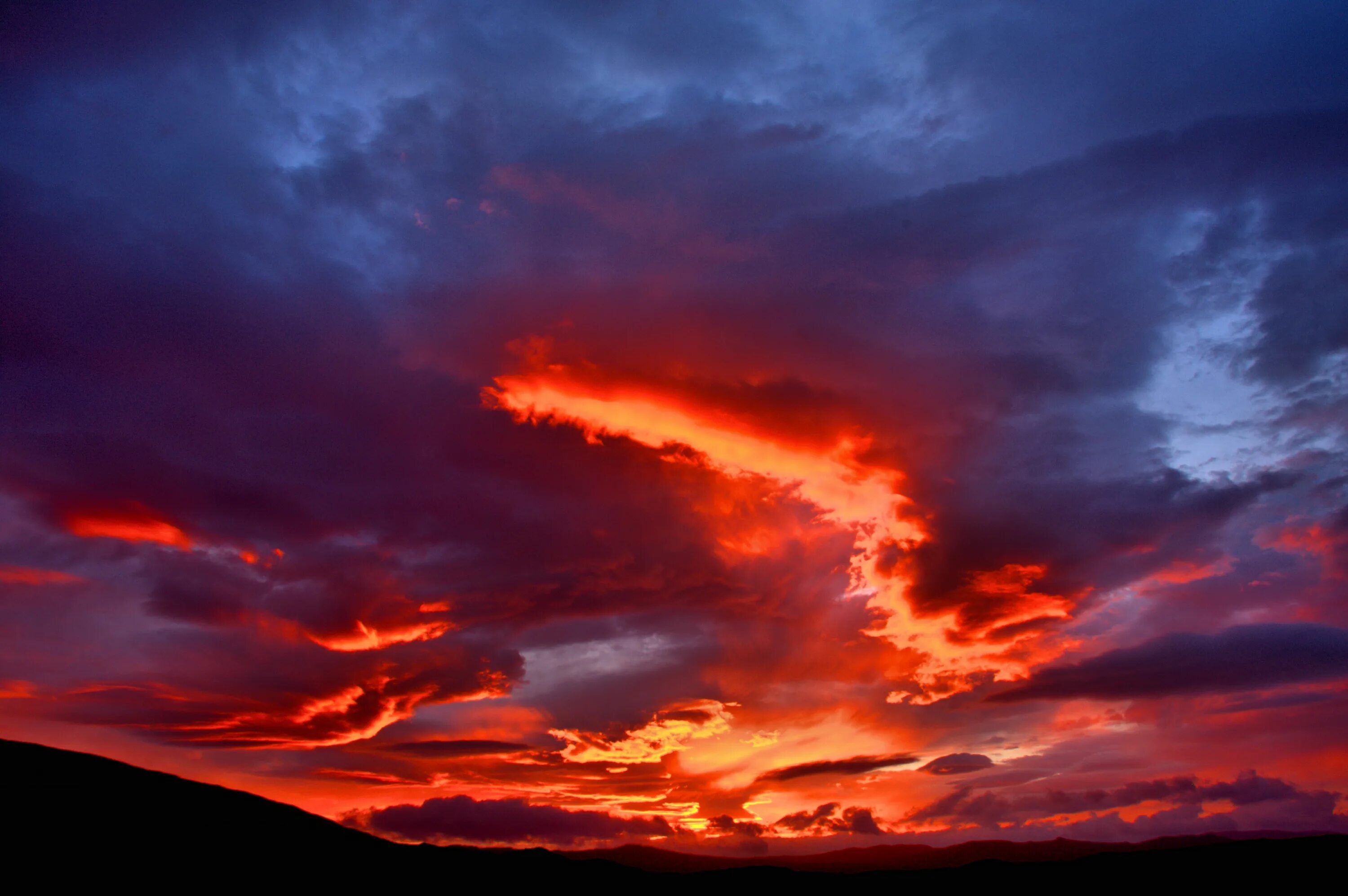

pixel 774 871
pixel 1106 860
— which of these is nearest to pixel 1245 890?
pixel 1106 860

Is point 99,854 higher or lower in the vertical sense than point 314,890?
higher

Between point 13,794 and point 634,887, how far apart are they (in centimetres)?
10175

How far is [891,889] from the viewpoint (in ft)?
518

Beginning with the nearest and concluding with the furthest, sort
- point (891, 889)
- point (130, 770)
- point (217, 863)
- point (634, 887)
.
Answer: point (217, 863) → point (130, 770) → point (634, 887) → point (891, 889)

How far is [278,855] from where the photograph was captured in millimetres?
104625

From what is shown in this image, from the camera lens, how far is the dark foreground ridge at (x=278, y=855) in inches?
3248

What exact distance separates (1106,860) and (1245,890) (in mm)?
30481

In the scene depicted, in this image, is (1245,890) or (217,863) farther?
(1245,890)

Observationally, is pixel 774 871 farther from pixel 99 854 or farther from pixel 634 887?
pixel 99 854

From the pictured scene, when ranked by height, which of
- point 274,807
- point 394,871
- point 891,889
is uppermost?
point 274,807

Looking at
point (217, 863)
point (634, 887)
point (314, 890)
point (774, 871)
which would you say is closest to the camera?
point (217, 863)

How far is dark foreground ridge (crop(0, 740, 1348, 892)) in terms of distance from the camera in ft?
271

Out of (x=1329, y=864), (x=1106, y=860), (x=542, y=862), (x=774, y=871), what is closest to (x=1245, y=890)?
(x=1329, y=864)

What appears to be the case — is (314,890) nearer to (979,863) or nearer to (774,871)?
(774,871)
